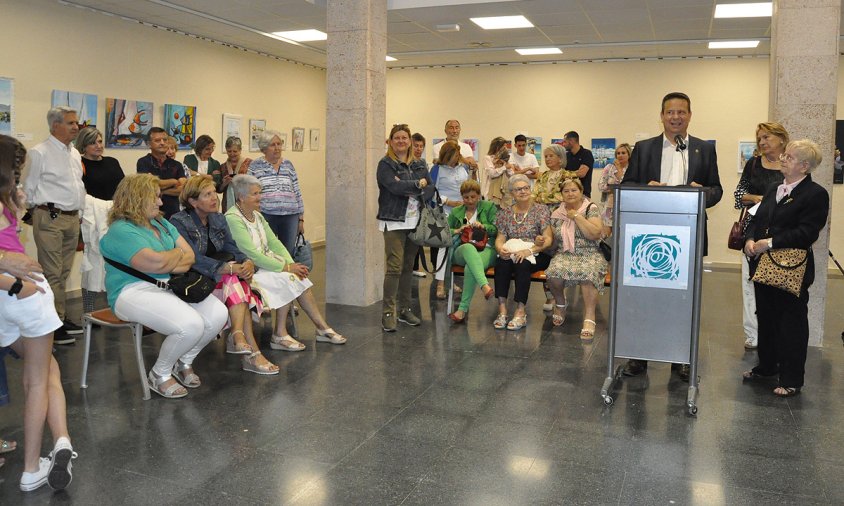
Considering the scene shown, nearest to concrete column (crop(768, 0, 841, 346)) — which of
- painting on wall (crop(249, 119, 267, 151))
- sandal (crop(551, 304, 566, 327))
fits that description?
sandal (crop(551, 304, 566, 327))

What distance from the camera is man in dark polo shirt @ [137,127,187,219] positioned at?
23.1 ft

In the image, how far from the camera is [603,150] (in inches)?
500

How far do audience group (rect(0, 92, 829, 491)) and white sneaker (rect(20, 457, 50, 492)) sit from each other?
0.01 metres

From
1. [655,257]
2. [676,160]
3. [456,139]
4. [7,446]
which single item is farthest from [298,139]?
[7,446]

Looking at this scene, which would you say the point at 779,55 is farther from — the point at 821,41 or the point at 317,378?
the point at 317,378

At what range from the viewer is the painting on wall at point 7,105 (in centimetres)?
773

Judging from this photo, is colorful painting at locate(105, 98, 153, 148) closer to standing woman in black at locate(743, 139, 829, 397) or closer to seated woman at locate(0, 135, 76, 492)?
seated woman at locate(0, 135, 76, 492)

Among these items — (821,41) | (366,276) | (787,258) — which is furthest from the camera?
(366,276)

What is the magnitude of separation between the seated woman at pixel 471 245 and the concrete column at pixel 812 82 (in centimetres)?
263

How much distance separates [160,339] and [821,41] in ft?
19.3

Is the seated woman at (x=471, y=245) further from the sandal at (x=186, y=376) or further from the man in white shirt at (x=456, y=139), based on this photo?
the sandal at (x=186, y=376)

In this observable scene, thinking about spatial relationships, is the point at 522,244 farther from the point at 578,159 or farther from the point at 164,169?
the point at 578,159

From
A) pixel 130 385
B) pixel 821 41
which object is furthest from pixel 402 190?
pixel 821 41

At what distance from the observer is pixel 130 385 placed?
16.4 feet
